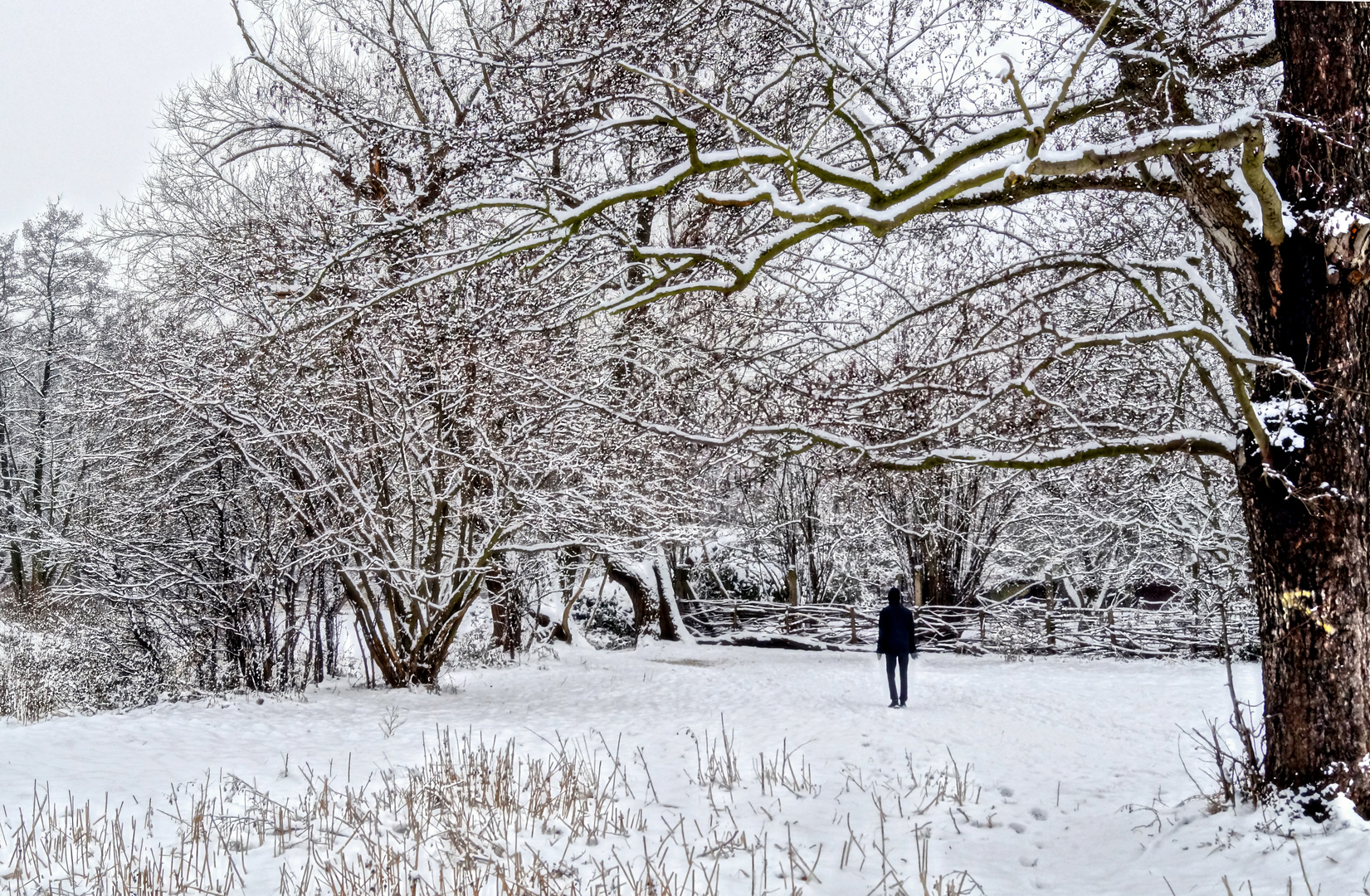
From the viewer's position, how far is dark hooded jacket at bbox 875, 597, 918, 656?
9.91 m

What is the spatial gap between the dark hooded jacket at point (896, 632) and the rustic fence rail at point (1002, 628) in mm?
6422

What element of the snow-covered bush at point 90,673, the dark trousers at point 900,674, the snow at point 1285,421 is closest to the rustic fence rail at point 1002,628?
the dark trousers at point 900,674

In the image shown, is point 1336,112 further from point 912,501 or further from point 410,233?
point 912,501

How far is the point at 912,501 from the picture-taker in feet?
56.4

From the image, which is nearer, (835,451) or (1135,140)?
(1135,140)

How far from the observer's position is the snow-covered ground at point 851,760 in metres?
4.16

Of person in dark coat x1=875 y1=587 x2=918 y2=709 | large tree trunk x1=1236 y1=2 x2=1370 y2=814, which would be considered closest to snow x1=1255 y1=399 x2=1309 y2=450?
large tree trunk x1=1236 y1=2 x2=1370 y2=814

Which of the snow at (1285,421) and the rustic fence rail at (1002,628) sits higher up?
the snow at (1285,421)

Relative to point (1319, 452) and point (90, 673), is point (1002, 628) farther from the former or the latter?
point (90, 673)

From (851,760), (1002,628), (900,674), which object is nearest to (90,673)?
(851,760)

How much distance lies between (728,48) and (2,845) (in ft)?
20.4

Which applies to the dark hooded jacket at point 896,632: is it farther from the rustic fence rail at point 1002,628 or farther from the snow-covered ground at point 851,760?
the rustic fence rail at point 1002,628

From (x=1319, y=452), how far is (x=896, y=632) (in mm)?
5988

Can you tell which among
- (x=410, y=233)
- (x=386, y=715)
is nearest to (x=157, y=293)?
(x=386, y=715)
